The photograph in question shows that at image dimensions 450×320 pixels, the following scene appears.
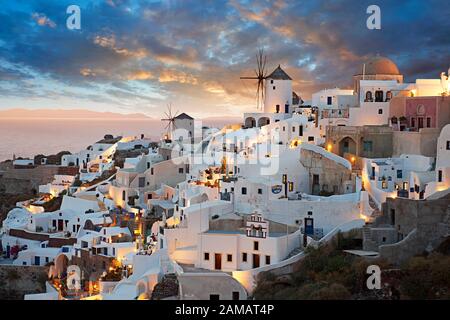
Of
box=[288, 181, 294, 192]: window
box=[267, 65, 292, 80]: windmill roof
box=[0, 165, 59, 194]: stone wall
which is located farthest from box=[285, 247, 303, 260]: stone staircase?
box=[0, 165, 59, 194]: stone wall

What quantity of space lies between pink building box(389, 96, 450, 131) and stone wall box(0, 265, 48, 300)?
1366 centimetres

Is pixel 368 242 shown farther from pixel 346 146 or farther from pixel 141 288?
pixel 346 146

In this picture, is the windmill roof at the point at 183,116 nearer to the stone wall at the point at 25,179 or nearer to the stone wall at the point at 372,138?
the stone wall at the point at 25,179

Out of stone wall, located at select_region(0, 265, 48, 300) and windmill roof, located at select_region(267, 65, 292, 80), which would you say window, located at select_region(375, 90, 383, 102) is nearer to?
windmill roof, located at select_region(267, 65, 292, 80)

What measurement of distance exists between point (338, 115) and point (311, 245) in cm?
923

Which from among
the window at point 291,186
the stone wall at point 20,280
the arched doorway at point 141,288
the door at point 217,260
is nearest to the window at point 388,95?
the window at point 291,186

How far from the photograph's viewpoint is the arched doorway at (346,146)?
915 inches

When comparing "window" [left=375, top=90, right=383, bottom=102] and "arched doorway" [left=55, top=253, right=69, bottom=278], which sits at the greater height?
"window" [left=375, top=90, right=383, bottom=102]

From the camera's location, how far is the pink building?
22344mm

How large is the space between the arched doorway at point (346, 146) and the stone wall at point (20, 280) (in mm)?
11258

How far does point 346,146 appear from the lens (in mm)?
23328

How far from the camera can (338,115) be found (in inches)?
1011
